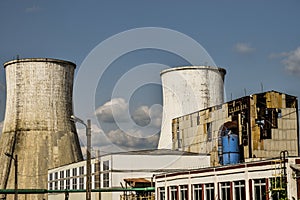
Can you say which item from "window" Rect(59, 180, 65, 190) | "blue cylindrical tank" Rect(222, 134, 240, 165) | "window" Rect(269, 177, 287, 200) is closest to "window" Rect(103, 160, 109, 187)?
"blue cylindrical tank" Rect(222, 134, 240, 165)

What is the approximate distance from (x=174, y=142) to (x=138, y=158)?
868cm

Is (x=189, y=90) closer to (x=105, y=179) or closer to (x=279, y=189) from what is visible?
(x=105, y=179)

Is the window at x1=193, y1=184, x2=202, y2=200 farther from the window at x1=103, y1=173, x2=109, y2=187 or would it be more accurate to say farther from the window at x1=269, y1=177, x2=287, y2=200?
the window at x1=103, y1=173, x2=109, y2=187

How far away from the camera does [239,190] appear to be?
26.9 metres

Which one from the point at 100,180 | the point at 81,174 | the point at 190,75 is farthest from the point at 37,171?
the point at 190,75

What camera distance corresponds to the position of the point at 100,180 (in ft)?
138

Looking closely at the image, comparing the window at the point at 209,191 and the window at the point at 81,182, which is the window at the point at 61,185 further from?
the window at the point at 209,191

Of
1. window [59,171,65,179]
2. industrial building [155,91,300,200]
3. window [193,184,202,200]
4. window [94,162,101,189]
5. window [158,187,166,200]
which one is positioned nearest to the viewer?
industrial building [155,91,300,200]

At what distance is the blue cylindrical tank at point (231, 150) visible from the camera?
36.0 metres

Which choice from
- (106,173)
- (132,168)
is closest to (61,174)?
(106,173)

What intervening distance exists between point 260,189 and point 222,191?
133 inches

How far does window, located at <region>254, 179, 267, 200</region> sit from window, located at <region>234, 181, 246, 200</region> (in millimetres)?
900

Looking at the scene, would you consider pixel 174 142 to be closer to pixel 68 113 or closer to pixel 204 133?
pixel 204 133

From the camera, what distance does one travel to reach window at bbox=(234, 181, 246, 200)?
87.2 ft
